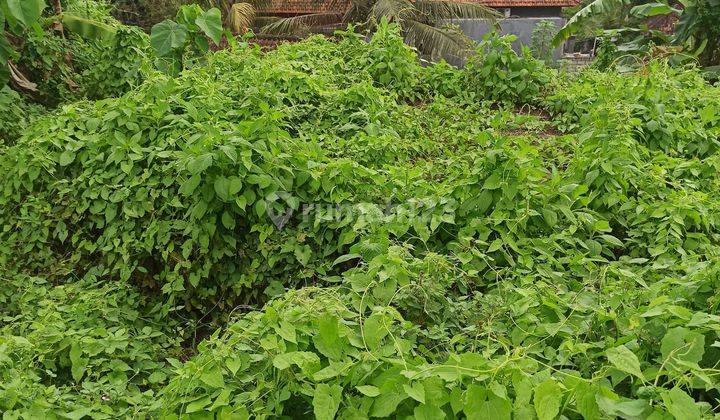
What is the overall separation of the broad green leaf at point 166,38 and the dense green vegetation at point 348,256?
34 centimetres

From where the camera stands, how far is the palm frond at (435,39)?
10.6 meters

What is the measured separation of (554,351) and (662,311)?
1.09 ft

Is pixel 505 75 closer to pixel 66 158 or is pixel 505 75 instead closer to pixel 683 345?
pixel 66 158

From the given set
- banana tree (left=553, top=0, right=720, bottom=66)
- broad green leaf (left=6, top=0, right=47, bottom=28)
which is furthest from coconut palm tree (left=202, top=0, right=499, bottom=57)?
broad green leaf (left=6, top=0, right=47, bottom=28)

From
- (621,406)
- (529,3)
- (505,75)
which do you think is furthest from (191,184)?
(529,3)

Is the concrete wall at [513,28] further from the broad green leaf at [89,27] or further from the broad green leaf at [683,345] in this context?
the broad green leaf at [683,345]

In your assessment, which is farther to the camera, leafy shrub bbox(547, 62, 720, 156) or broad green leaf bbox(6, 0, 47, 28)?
leafy shrub bbox(547, 62, 720, 156)

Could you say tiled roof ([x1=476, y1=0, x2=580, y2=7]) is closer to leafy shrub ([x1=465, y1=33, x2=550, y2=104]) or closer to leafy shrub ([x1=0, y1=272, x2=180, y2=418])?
leafy shrub ([x1=465, y1=33, x2=550, y2=104])

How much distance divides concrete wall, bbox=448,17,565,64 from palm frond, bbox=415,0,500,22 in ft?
0.83

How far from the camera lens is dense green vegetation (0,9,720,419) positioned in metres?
1.65

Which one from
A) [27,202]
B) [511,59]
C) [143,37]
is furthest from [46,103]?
[511,59]

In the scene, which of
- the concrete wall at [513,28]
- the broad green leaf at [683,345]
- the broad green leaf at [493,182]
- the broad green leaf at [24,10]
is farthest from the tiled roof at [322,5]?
the broad green leaf at [683,345]

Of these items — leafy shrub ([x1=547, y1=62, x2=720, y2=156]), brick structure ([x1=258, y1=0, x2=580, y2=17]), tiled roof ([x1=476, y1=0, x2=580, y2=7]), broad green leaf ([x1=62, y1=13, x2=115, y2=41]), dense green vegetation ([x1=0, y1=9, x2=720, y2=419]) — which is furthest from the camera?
tiled roof ([x1=476, y1=0, x2=580, y2=7])

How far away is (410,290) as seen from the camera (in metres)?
2.24
